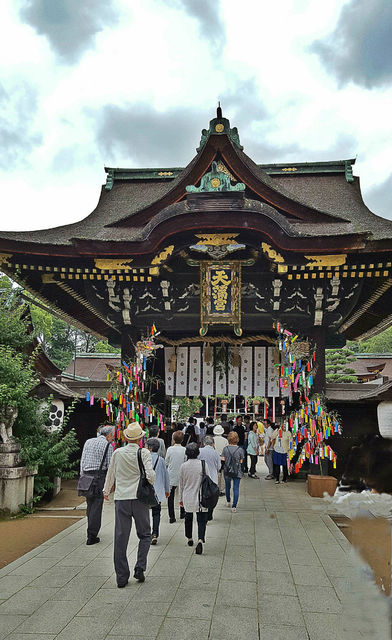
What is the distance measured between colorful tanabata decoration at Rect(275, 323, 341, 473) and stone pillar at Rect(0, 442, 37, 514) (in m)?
5.68

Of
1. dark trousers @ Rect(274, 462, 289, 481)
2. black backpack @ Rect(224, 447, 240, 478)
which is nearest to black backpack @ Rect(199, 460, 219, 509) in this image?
black backpack @ Rect(224, 447, 240, 478)

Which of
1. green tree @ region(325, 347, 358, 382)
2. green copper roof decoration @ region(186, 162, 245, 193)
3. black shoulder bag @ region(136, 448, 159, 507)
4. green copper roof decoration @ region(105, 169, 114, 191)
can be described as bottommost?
black shoulder bag @ region(136, 448, 159, 507)

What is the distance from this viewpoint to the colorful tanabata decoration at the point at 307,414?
974 centimetres

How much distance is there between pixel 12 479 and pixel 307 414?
240 inches

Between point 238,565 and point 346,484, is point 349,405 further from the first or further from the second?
point 346,484

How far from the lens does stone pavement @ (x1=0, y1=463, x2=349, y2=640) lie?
368 cm

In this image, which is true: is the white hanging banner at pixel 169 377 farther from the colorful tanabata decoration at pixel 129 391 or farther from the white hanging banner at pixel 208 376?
the colorful tanabata decoration at pixel 129 391

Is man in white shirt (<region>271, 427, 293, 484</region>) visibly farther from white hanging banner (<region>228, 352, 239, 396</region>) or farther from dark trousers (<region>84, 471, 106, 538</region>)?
dark trousers (<region>84, 471, 106, 538</region>)

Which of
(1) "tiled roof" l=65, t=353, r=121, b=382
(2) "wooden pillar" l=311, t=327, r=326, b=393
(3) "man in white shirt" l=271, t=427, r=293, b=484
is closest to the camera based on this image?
(2) "wooden pillar" l=311, t=327, r=326, b=393

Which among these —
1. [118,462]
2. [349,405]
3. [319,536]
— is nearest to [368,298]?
[349,405]

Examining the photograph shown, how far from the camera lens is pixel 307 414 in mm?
9883

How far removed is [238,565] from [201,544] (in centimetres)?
65

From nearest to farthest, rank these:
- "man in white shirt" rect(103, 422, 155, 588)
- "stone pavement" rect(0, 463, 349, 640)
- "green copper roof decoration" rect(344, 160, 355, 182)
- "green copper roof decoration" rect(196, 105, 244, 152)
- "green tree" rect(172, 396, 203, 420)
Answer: "stone pavement" rect(0, 463, 349, 640) < "man in white shirt" rect(103, 422, 155, 588) < "green copper roof decoration" rect(196, 105, 244, 152) < "green copper roof decoration" rect(344, 160, 355, 182) < "green tree" rect(172, 396, 203, 420)

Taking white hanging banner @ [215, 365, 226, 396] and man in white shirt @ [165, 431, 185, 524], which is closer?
man in white shirt @ [165, 431, 185, 524]
